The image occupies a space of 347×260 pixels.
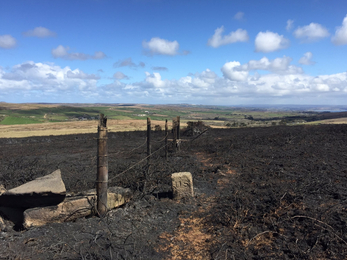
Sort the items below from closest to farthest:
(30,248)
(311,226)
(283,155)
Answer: (30,248), (311,226), (283,155)

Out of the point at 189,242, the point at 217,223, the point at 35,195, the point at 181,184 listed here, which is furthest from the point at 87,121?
the point at 189,242

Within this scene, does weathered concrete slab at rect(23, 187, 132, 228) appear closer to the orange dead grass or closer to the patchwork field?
the orange dead grass

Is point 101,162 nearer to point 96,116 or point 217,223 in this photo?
point 217,223

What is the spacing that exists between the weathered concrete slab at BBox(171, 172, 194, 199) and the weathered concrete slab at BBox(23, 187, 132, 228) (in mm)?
1544


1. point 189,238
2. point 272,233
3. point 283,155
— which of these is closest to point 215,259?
point 189,238

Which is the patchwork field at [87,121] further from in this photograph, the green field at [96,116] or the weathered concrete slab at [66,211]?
the weathered concrete slab at [66,211]

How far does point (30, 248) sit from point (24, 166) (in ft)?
24.9

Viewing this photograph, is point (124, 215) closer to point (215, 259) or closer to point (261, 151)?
point (215, 259)

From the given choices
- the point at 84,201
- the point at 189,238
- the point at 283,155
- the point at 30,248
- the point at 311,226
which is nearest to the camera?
the point at 30,248

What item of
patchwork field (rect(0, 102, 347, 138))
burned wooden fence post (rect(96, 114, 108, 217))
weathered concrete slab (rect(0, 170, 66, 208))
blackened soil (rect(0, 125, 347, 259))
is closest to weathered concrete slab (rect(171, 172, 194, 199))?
blackened soil (rect(0, 125, 347, 259))

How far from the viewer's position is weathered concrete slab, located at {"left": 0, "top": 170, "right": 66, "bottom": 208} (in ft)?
15.6

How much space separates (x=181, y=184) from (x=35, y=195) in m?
3.39

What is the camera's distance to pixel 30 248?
392 cm

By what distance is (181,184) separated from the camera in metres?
6.33
